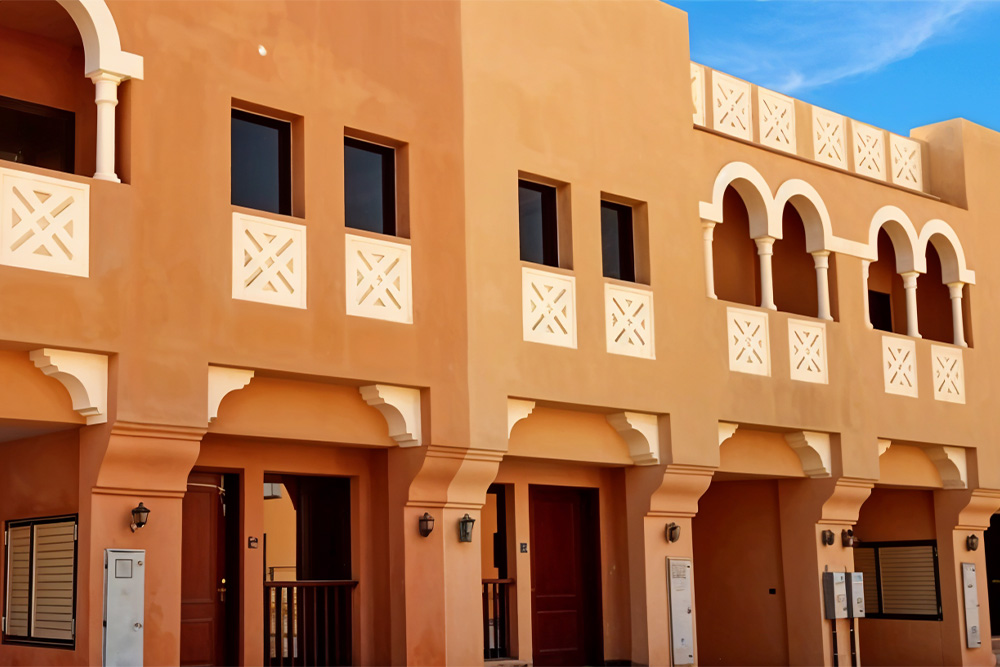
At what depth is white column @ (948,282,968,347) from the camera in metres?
21.0

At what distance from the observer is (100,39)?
39.0ft

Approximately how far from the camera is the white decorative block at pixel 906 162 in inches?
832

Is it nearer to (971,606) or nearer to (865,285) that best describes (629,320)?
(865,285)

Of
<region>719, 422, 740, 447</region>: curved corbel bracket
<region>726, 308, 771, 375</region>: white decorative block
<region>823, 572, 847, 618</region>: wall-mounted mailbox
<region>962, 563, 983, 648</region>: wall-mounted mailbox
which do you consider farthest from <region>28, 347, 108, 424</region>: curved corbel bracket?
<region>962, 563, 983, 648</region>: wall-mounted mailbox

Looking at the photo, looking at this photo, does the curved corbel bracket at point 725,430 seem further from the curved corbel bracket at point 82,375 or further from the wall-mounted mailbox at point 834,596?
the curved corbel bracket at point 82,375

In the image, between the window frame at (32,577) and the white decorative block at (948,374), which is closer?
the window frame at (32,577)

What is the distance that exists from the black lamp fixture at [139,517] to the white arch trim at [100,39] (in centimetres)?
386

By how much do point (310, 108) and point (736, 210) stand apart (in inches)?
331

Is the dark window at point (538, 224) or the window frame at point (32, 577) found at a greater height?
the dark window at point (538, 224)

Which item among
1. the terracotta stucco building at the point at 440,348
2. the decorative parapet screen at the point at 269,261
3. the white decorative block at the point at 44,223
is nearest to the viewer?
the white decorative block at the point at 44,223

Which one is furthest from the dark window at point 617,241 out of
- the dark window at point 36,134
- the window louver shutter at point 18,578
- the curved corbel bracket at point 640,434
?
the window louver shutter at point 18,578

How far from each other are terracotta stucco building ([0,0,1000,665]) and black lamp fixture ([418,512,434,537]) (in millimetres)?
66

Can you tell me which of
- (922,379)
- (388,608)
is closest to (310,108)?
(388,608)

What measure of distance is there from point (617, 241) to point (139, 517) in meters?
7.54
